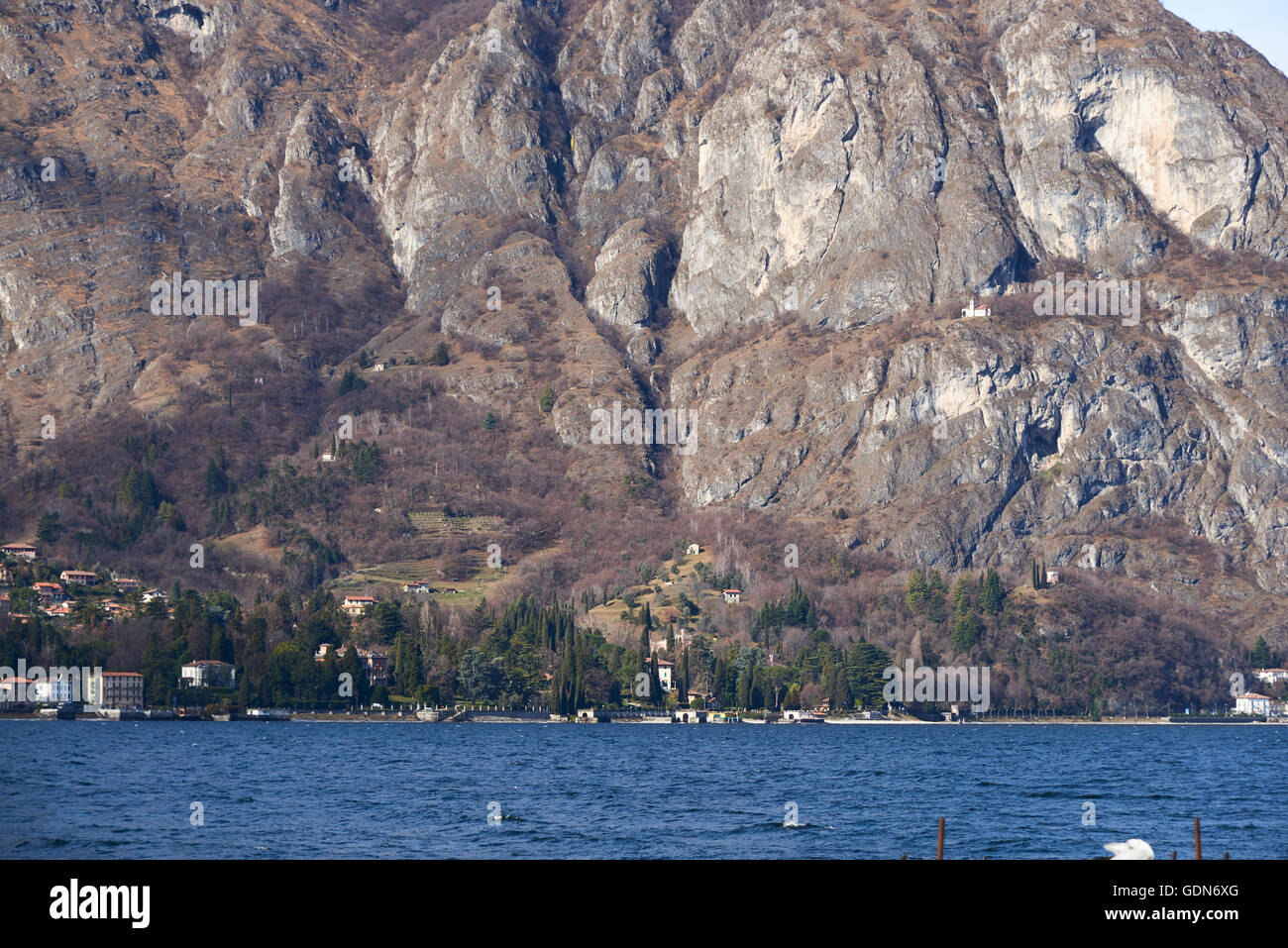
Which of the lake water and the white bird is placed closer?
the white bird

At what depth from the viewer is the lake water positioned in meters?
61.2

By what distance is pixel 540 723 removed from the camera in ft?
625

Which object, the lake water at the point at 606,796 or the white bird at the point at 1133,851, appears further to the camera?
the lake water at the point at 606,796

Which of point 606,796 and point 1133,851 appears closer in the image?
point 1133,851

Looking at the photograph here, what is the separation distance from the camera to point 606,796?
275 feet

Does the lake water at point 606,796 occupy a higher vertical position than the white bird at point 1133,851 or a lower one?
lower

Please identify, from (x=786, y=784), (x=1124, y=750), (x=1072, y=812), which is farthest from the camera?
(x=1124, y=750)

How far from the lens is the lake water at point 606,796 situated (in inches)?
2408

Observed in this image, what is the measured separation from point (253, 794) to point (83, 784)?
32.7ft

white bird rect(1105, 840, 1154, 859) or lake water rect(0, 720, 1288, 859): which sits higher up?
white bird rect(1105, 840, 1154, 859)

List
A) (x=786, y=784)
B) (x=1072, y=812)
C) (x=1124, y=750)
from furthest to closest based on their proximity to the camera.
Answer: (x=1124, y=750)
(x=786, y=784)
(x=1072, y=812)

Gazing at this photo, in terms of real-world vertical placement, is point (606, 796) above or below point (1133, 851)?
below
